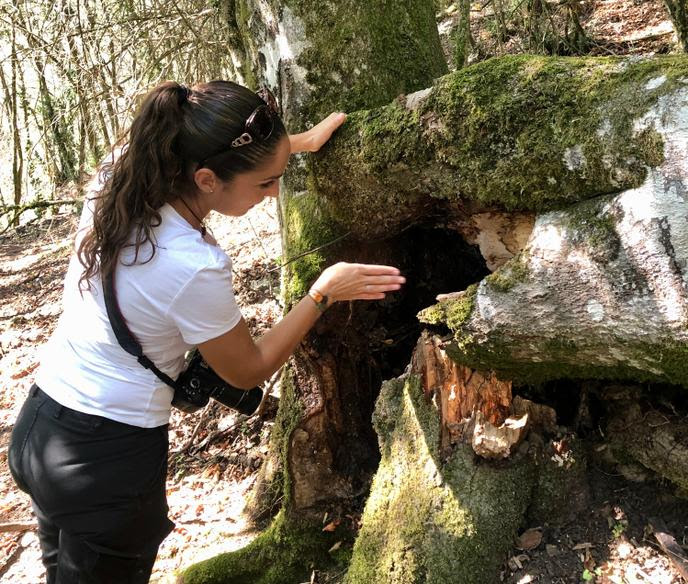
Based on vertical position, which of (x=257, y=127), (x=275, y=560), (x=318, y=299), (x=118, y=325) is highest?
(x=257, y=127)

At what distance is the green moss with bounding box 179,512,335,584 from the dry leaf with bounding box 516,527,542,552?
3.93 ft

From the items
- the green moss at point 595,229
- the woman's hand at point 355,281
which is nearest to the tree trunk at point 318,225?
the woman's hand at point 355,281

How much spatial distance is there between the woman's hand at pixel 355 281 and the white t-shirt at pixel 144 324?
43cm

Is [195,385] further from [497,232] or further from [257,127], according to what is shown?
[497,232]

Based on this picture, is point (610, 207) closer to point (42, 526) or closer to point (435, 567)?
point (435, 567)

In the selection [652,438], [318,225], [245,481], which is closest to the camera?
[652,438]

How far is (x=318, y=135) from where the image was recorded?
8.54 ft

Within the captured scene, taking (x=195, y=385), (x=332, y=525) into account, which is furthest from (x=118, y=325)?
(x=332, y=525)

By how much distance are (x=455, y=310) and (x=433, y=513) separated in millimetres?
849

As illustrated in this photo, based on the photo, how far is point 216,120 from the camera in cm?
182

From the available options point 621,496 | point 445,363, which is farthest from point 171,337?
→ point 621,496

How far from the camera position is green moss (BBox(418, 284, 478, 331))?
209 centimetres

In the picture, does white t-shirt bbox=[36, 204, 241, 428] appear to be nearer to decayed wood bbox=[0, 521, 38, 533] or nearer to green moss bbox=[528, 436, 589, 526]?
green moss bbox=[528, 436, 589, 526]

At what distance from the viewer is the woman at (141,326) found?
5.74ft
